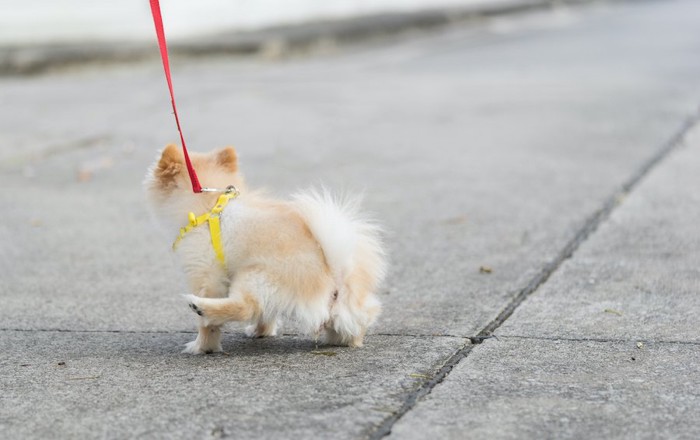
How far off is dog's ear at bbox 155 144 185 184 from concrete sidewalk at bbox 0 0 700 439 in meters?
0.69

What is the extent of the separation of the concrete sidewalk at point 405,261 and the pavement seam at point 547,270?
18 millimetres

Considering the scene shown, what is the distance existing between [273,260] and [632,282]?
2.06 metres

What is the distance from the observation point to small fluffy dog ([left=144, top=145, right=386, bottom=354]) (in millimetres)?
4105

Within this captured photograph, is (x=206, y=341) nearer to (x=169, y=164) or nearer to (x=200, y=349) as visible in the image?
(x=200, y=349)

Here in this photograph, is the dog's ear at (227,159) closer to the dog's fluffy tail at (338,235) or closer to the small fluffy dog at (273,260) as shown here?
the small fluffy dog at (273,260)

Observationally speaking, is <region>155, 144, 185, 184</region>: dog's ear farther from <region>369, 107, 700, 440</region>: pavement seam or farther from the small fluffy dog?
<region>369, 107, 700, 440</region>: pavement seam

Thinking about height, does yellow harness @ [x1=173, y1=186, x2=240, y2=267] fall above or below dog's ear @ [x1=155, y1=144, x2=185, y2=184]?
below

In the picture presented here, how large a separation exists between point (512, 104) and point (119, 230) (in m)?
5.94

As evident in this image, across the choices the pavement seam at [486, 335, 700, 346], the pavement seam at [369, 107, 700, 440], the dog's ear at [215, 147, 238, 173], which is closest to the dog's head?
the dog's ear at [215, 147, 238, 173]

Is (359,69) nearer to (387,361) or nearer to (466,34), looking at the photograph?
(466,34)

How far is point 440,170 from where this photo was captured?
859 cm

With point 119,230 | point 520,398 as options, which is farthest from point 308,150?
point 520,398

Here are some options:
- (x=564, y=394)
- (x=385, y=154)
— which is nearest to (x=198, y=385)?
(x=564, y=394)

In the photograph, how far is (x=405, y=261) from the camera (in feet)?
19.6
